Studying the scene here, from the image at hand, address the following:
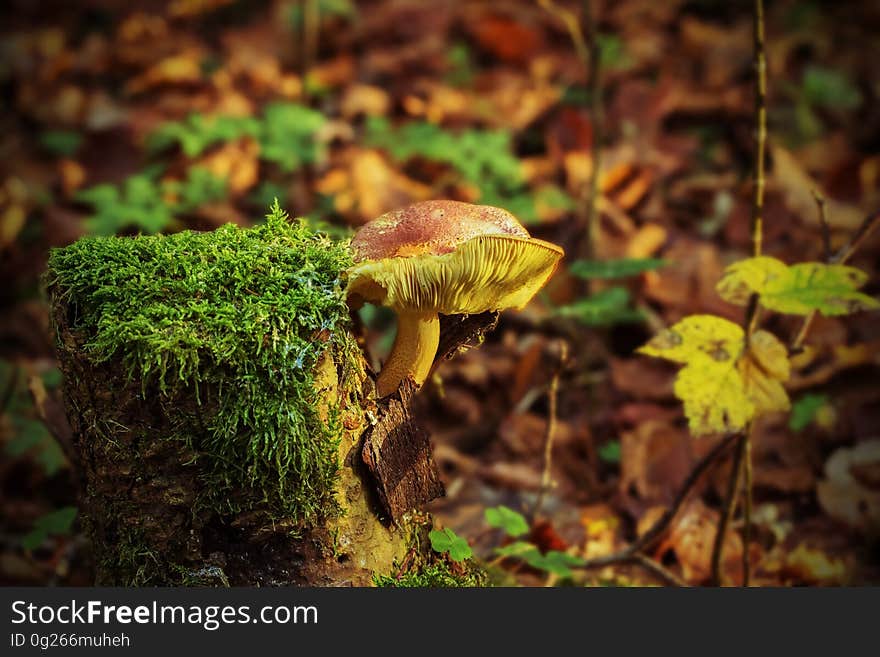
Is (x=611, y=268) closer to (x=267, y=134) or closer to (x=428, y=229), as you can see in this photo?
(x=428, y=229)

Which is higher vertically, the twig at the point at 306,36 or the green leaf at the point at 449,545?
the twig at the point at 306,36

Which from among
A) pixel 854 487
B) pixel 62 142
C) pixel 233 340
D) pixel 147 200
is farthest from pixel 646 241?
pixel 62 142

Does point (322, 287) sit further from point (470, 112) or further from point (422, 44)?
point (422, 44)

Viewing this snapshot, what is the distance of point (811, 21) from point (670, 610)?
6.09 metres

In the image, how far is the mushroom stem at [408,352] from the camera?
6.44 ft

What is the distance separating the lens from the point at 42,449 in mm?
3176

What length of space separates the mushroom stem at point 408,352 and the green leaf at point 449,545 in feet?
1.36

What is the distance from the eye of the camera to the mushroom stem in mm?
1964

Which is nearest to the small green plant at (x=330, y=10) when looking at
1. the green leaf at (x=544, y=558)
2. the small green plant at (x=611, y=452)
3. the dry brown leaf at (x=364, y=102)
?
the dry brown leaf at (x=364, y=102)

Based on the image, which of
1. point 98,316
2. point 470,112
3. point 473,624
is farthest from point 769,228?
point 98,316

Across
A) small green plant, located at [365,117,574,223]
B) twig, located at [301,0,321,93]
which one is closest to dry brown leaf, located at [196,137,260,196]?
twig, located at [301,0,321,93]

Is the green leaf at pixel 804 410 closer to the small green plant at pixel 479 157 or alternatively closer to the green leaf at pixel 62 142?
the small green plant at pixel 479 157

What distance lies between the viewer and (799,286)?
7.20 feet

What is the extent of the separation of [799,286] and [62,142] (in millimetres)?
5879
